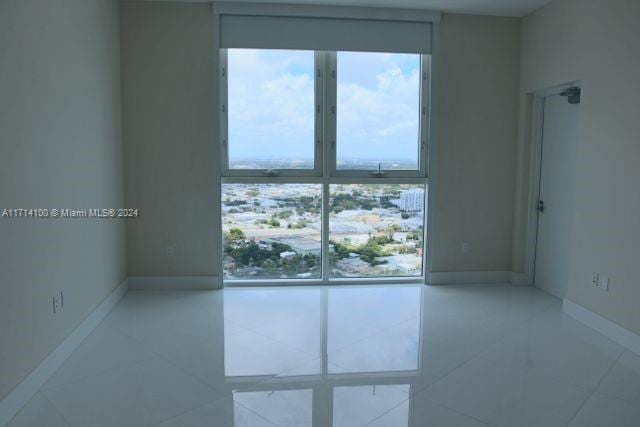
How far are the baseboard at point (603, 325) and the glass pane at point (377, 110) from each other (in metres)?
2.07

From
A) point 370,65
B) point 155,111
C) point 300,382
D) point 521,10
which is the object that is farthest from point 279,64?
point 300,382

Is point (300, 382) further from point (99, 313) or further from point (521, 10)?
point (521, 10)

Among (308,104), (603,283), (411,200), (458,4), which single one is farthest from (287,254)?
(458,4)

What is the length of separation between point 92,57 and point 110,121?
0.62 meters

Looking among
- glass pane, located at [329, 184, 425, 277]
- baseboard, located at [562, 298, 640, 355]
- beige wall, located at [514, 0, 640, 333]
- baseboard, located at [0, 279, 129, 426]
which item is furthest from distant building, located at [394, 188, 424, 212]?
baseboard, located at [0, 279, 129, 426]

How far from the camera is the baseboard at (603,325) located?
325cm

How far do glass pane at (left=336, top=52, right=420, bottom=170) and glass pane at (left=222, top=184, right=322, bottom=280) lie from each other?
62 centimetres

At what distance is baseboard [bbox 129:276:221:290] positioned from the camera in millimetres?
4648

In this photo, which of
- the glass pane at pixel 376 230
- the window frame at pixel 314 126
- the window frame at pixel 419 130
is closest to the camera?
the window frame at pixel 314 126

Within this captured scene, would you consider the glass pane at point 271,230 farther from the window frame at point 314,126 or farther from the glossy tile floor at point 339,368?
the glossy tile floor at point 339,368

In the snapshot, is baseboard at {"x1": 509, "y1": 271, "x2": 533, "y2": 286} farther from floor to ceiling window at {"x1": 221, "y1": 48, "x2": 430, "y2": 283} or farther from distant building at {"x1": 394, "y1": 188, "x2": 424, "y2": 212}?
distant building at {"x1": 394, "y1": 188, "x2": 424, "y2": 212}

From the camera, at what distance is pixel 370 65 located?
15.4 ft

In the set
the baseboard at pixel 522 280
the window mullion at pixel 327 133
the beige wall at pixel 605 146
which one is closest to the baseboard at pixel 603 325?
the beige wall at pixel 605 146

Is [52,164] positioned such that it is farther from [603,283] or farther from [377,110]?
[603,283]
